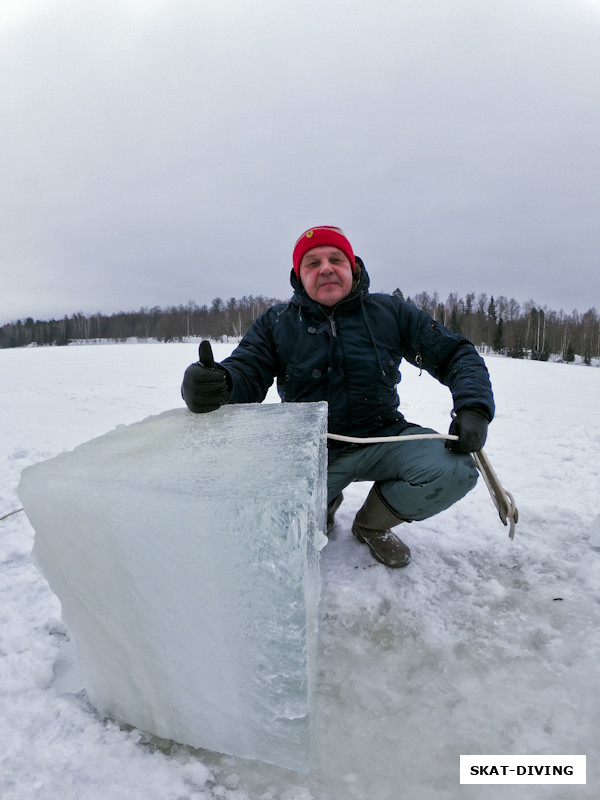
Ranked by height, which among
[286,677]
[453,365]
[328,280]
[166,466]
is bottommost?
[286,677]

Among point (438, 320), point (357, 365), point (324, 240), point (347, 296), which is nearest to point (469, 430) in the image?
point (357, 365)

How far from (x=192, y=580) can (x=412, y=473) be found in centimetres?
111

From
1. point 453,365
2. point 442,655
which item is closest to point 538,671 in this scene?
point 442,655

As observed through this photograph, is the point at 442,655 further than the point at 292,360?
No

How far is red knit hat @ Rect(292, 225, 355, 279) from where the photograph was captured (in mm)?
2039

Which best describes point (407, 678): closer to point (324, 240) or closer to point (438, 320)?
point (324, 240)

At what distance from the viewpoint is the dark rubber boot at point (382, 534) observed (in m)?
1.87

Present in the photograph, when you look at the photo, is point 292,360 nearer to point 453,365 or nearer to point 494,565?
point 453,365

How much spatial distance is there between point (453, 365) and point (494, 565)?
92 centimetres

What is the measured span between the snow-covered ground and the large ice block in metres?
0.10

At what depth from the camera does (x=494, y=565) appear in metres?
1.88

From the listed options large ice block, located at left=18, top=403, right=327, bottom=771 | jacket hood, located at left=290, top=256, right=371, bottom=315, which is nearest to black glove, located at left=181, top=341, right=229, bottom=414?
large ice block, located at left=18, top=403, right=327, bottom=771

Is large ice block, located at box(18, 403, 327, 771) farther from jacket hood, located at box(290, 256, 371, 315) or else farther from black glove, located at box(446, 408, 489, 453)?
jacket hood, located at box(290, 256, 371, 315)

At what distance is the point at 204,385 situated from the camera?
153 cm
